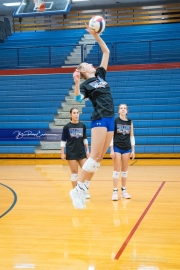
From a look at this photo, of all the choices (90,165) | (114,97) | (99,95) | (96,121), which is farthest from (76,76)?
(114,97)

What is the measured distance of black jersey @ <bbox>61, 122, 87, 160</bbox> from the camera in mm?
6816

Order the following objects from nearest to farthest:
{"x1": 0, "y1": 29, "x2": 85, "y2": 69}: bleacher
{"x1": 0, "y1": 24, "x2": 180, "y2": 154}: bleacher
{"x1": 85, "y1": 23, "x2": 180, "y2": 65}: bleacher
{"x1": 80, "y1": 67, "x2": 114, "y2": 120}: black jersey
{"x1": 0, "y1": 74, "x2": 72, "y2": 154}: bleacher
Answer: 1. {"x1": 80, "y1": 67, "x2": 114, "y2": 120}: black jersey
2. {"x1": 0, "y1": 24, "x2": 180, "y2": 154}: bleacher
3. {"x1": 0, "y1": 74, "x2": 72, "y2": 154}: bleacher
4. {"x1": 85, "y1": 23, "x2": 180, "y2": 65}: bleacher
5. {"x1": 0, "y1": 29, "x2": 85, "y2": 69}: bleacher

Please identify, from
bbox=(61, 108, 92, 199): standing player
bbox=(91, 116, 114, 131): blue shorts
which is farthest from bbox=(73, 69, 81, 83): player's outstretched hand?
bbox=(61, 108, 92, 199): standing player

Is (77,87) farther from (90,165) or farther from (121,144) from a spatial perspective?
(121,144)

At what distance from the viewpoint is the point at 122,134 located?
694 cm

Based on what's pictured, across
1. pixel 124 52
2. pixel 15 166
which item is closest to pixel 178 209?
pixel 15 166

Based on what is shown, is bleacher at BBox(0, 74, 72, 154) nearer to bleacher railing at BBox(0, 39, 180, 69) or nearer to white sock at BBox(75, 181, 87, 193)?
bleacher railing at BBox(0, 39, 180, 69)

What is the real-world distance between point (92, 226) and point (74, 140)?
6.40 ft

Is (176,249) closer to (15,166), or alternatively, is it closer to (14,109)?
(15,166)

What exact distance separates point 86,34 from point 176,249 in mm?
17759

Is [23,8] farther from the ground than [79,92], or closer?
farther from the ground

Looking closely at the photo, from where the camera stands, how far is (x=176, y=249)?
4219 mm

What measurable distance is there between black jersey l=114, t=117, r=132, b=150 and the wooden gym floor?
0.93 meters

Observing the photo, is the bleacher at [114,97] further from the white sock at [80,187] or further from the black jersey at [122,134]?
the white sock at [80,187]
